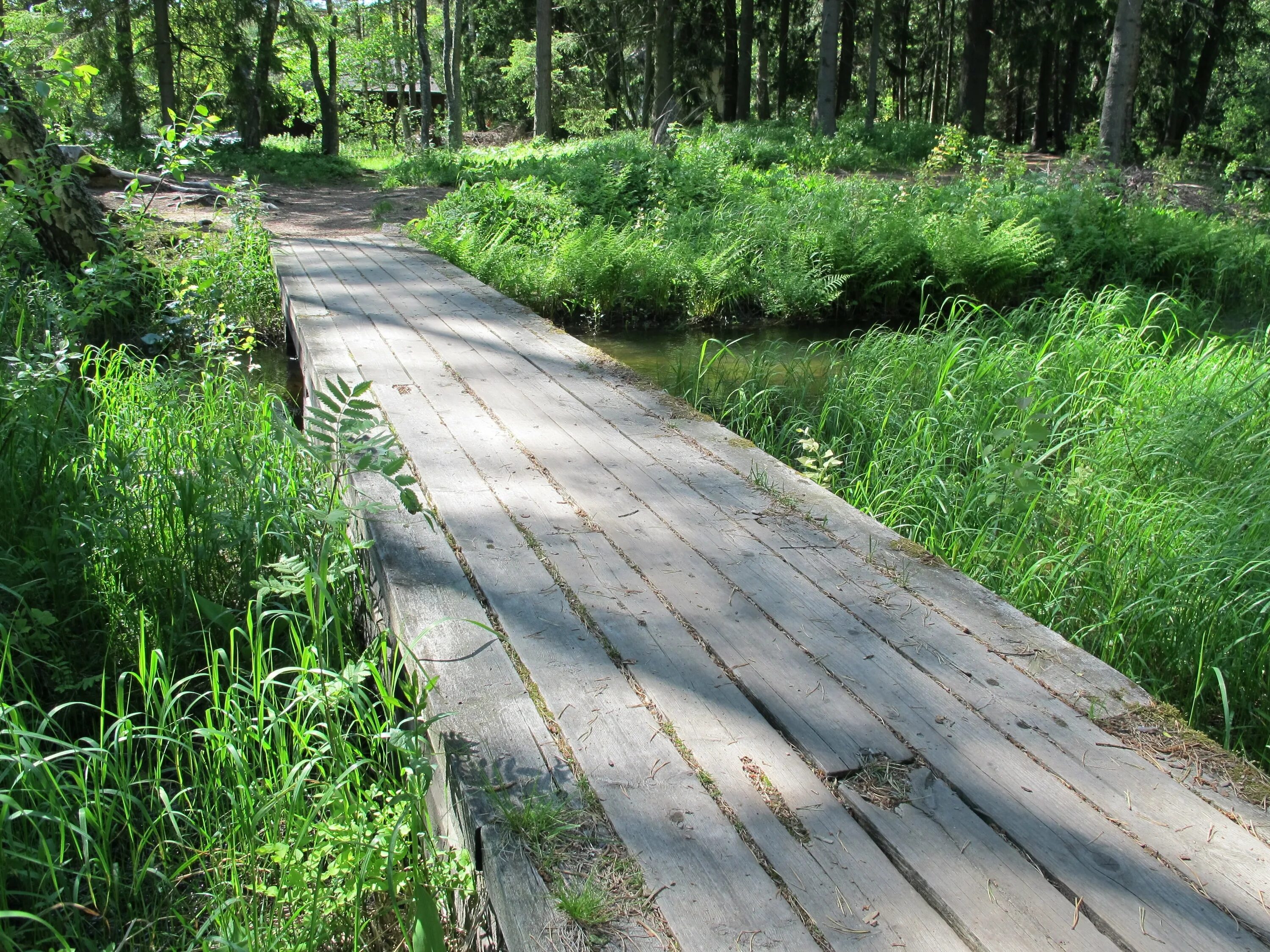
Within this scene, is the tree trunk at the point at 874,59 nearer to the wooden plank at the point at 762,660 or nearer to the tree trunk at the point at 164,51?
the tree trunk at the point at 164,51

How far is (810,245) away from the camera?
9.81 m

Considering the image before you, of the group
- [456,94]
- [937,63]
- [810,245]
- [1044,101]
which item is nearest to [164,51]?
[456,94]

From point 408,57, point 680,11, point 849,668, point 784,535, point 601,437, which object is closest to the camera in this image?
point 849,668

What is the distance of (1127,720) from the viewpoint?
2.35 m

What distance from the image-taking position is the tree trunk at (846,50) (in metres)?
30.8

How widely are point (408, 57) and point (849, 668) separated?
42.0 metres

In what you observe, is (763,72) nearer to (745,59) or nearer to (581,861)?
(745,59)

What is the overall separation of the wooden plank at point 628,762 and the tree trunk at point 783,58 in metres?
30.5

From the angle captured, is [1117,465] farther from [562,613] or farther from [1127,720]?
[562,613]

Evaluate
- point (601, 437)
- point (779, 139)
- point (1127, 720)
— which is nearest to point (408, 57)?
point (779, 139)

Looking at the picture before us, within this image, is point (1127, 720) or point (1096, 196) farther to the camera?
point (1096, 196)

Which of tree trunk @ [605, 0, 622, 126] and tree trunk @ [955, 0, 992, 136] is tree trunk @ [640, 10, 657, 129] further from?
tree trunk @ [955, 0, 992, 136]

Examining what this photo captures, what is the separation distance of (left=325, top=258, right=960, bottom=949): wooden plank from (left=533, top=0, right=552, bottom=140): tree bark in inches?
885

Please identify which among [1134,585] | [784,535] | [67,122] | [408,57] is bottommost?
[1134,585]
